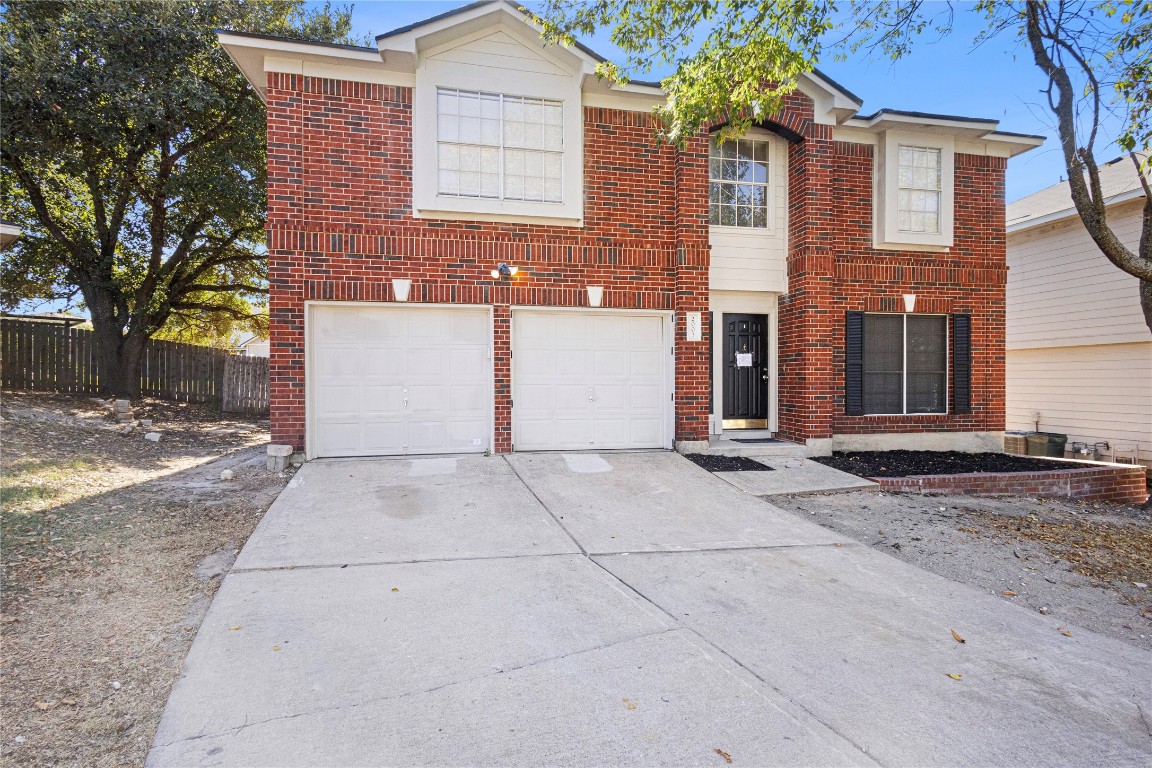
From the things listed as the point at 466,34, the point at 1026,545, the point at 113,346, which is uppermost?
the point at 466,34

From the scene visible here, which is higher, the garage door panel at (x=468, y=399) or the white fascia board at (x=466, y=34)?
the white fascia board at (x=466, y=34)

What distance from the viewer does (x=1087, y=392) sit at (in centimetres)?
1253

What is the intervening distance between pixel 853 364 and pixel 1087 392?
22.7 feet

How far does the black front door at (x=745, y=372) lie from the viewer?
32.7ft

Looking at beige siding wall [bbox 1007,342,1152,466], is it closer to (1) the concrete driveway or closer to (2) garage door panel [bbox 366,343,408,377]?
(1) the concrete driveway

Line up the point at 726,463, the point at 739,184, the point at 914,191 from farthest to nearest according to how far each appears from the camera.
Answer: the point at 914,191 → the point at 739,184 → the point at 726,463

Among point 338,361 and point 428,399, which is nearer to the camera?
point 338,361

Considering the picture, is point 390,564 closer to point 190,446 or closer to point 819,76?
point 190,446

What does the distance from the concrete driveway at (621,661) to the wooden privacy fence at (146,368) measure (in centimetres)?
1193

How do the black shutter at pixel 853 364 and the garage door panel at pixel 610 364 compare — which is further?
the black shutter at pixel 853 364

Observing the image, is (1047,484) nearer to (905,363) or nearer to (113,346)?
(905,363)

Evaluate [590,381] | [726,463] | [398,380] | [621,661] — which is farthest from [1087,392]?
[621,661]

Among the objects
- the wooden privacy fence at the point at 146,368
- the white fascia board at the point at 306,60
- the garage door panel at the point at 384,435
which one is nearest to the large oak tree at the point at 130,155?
the wooden privacy fence at the point at 146,368

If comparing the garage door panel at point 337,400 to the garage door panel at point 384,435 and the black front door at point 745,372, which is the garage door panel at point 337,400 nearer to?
the garage door panel at point 384,435
